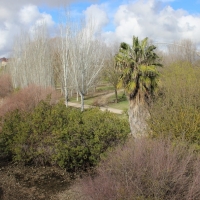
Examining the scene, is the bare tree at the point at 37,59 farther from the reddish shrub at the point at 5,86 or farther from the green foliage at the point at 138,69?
the green foliage at the point at 138,69

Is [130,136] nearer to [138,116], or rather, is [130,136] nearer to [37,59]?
[138,116]

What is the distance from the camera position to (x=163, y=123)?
36.3 ft

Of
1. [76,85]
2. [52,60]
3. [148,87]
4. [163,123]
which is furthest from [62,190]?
[52,60]

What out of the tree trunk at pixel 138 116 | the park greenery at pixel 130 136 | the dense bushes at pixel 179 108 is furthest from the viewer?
the tree trunk at pixel 138 116

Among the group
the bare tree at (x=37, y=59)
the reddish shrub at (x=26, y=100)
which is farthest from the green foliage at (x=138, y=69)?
the bare tree at (x=37, y=59)

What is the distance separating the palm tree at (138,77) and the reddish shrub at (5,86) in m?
29.3

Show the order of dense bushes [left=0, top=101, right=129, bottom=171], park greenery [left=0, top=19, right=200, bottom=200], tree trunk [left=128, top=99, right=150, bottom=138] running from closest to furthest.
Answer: park greenery [left=0, top=19, right=200, bottom=200], dense bushes [left=0, top=101, right=129, bottom=171], tree trunk [left=128, top=99, right=150, bottom=138]

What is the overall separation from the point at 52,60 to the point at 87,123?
27.1 m

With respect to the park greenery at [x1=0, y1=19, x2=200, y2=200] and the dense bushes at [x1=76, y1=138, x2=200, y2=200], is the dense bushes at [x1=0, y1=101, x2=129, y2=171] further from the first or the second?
the dense bushes at [x1=76, y1=138, x2=200, y2=200]

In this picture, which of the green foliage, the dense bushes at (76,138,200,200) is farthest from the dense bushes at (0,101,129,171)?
the dense bushes at (76,138,200,200)

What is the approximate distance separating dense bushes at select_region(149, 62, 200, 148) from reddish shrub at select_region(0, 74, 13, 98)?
28.8 meters

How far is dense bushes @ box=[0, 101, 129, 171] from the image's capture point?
927 centimetres

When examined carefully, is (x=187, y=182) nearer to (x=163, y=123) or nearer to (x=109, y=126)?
(x=109, y=126)

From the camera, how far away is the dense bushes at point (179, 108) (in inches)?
419
